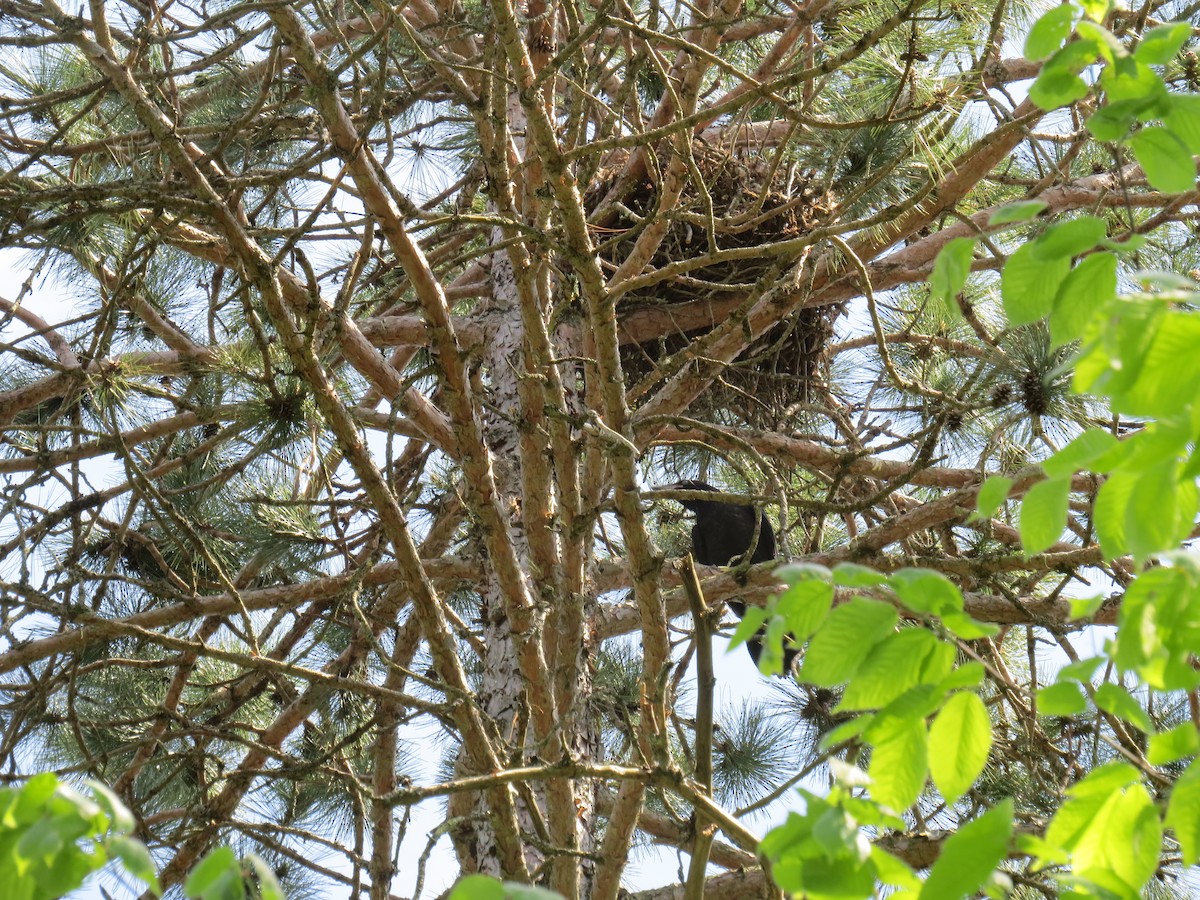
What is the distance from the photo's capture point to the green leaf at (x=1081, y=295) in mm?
1045

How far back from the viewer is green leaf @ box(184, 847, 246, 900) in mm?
879

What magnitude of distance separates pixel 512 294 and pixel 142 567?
1591 millimetres

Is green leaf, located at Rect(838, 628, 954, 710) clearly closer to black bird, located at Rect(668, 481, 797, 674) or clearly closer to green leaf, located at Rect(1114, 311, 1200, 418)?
green leaf, located at Rect(1114, 311, 1200, 418)

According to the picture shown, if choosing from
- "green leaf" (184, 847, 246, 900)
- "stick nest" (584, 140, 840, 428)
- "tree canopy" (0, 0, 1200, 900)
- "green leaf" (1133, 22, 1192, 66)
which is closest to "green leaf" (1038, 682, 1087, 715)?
"tree canopy" (0, 0, 1200, 900)

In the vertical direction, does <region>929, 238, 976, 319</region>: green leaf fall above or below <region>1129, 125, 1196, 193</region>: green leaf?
below

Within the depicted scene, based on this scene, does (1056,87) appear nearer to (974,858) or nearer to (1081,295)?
(1081,295)

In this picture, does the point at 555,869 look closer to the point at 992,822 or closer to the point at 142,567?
the point at 992,822

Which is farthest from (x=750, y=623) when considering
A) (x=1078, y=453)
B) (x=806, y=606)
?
(x=1078, y=453)

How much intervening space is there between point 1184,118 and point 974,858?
0.69 m

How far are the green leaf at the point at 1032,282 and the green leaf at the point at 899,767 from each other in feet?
1.32

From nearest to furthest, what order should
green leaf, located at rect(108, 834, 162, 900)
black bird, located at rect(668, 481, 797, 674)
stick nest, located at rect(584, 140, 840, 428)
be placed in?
1. green leaf, located at rect(108, 834, 162, 900)
2. stick nest, located at rect(584, 140, 840, 428)
3. black bird, located at rect(668, 481, 797, 674)

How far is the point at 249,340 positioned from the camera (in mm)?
3230

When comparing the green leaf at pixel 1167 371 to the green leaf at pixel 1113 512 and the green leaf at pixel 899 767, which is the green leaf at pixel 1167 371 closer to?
the green leaf at pixel 1113 512

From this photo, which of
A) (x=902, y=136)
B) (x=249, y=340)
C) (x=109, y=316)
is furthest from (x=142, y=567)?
(x=902, y=136)
